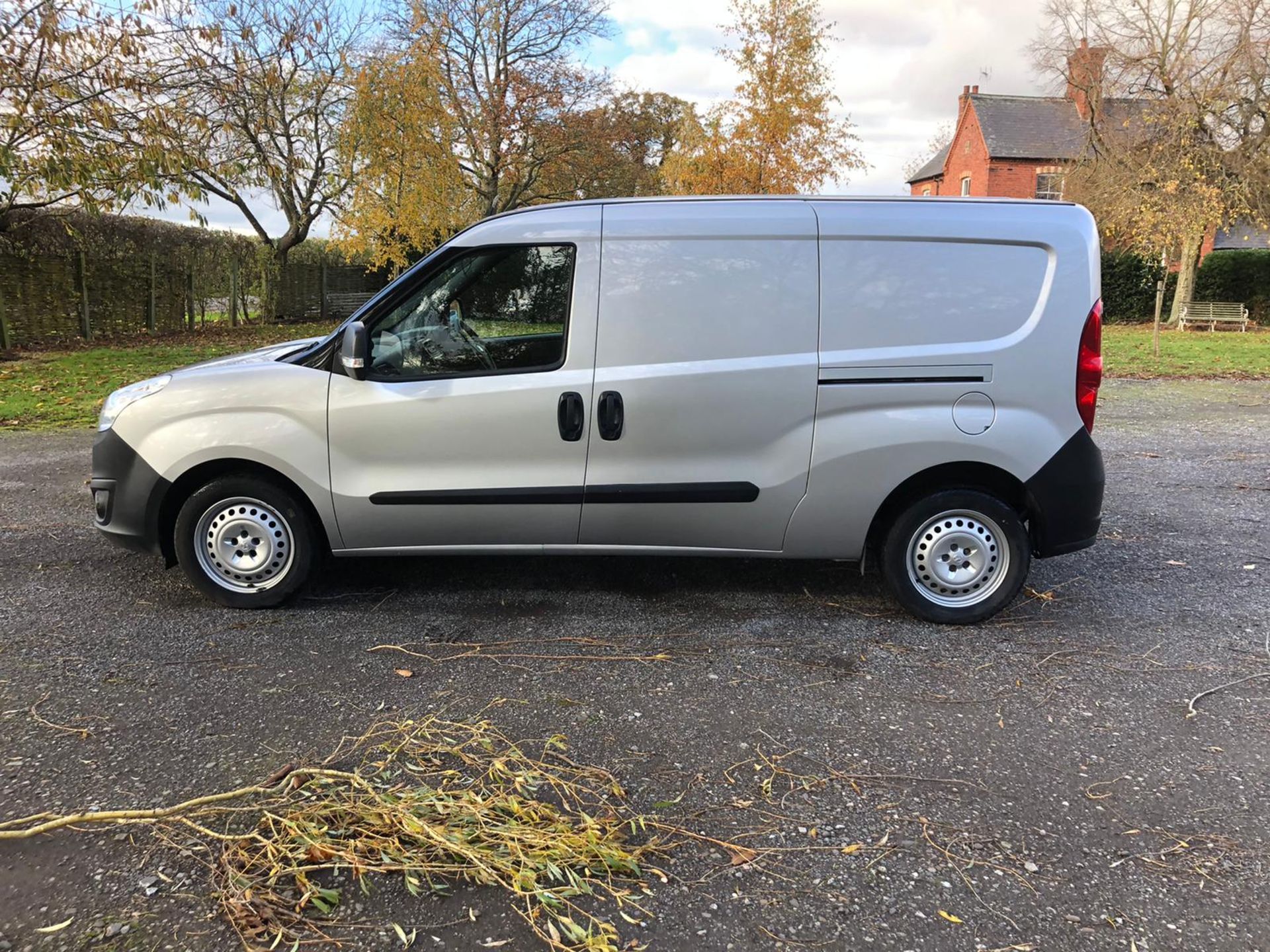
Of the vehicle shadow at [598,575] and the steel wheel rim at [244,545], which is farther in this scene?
the vehicle shadow at [598,575]

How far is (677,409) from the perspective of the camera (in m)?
4.12

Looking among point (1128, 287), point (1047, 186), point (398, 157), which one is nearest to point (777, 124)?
point (398, 157)

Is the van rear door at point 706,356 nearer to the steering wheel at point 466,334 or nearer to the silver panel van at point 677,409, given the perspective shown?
the silver panel van at point 677,409

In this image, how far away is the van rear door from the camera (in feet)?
13.4

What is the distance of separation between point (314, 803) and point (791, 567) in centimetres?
327

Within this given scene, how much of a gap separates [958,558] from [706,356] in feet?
5.37

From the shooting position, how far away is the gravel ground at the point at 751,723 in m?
2.30

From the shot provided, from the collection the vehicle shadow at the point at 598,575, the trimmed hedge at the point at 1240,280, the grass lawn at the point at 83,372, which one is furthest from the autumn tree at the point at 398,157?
the trimmed hedge at the point at 1240,280

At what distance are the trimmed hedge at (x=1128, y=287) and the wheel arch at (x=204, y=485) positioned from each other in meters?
32.3

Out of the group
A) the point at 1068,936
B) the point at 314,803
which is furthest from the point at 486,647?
the point at 1068,936

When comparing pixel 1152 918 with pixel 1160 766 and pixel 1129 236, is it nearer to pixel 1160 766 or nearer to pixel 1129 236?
pixel 1160 766

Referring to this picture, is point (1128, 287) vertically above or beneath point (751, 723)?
above

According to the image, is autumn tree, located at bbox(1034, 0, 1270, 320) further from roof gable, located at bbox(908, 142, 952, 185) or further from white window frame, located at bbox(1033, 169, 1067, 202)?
roof gable, located at bbox(908, 142, 952, 185)

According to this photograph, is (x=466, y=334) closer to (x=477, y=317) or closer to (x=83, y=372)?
(x=477, y=317)
